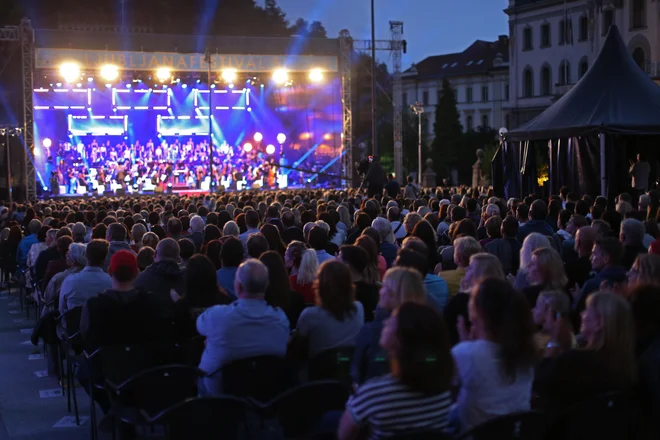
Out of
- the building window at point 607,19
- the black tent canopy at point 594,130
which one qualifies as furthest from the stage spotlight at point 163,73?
the building window at point 607,19

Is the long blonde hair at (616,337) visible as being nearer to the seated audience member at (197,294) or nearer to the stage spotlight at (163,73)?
the seated audience member at (197,294)

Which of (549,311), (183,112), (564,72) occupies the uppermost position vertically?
(564,72)

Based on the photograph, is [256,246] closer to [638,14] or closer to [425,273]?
[425,273]

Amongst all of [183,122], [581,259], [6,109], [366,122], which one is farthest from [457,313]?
[366,122]

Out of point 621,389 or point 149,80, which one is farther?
point 149,80

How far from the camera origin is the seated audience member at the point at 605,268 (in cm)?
618

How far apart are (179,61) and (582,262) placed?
2590cm

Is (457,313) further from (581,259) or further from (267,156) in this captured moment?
(267,156)

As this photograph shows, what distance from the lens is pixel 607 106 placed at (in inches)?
648

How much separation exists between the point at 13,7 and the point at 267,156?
26289mm

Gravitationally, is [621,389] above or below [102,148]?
below

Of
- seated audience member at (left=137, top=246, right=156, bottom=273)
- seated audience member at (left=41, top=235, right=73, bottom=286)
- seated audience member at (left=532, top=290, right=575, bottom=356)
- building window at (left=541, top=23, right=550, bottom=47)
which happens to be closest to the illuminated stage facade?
seated audience member at (left=41, top=235, right=73, bottom=286)

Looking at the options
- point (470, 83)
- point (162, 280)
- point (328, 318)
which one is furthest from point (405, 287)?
point (470, 83)

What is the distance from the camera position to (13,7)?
53.6 meters
